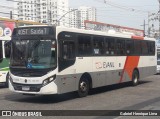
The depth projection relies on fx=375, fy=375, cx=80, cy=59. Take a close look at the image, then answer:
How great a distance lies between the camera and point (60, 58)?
13.9 metres

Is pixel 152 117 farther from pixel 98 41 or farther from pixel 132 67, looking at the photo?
pixel 132 67

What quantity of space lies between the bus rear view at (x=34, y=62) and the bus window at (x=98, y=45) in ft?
11.1

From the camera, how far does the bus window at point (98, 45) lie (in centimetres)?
1675

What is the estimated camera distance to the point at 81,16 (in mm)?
53500

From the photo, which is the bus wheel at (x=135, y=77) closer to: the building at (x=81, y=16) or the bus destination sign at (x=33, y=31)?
the bus destination sign at (x=33, y=31)

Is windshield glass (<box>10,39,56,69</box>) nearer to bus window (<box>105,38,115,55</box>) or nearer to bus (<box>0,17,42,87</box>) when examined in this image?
bus window (<box>105,38,115,55</box>)

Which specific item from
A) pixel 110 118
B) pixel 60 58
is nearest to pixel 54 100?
pixel 60 58

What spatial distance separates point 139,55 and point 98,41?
18.0ft

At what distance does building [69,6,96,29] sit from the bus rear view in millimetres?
35671

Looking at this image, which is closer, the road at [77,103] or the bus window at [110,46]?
the road at [77,103]

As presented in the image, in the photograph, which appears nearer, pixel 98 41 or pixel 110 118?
pixel 110 118

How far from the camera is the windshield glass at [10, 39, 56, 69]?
13578mm

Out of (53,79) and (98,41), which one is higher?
(98,41)

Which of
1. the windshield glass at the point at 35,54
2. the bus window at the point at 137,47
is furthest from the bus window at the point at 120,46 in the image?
the windshield glass at the point at 35,54
